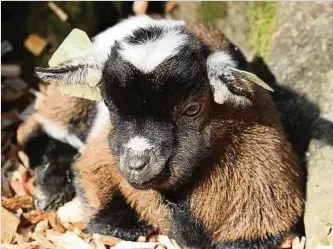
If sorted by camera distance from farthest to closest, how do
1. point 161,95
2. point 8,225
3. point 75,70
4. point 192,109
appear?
point 8,225 < point 75,70 < point 192,109 < point 161,95

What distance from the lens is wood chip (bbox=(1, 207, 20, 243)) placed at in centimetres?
423

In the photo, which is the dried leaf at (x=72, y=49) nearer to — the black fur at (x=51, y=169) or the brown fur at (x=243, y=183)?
the brown fur at (x=243, y=183)

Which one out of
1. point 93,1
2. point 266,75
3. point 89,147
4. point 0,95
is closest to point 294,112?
point 266,75

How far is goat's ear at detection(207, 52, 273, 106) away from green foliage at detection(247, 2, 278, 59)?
1.25 meters

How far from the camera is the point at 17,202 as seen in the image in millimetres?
4500

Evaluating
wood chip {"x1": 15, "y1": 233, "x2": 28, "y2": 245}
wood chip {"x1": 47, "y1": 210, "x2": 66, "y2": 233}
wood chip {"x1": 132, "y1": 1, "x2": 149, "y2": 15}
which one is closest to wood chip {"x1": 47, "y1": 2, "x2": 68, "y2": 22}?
wood chip {"x1": 132, "y1": 1, "x2": 149, "y2": 15}

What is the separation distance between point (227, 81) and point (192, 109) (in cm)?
19

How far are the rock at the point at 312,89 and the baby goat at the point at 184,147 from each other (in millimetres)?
123

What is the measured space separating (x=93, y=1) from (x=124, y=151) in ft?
6.55

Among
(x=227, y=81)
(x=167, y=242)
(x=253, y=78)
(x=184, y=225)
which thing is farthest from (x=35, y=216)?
(x=253, y=78)

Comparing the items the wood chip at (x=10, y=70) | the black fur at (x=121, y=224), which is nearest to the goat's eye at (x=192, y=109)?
the black fur at (x=121, y=224)

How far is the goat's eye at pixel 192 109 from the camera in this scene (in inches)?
134

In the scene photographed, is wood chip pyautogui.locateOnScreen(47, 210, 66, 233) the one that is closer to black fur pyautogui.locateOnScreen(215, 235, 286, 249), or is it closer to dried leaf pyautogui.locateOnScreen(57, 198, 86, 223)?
dried leaf pyautogui.locateOnScreen(57, 198, 86, 223)

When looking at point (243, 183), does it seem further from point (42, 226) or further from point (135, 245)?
point (42, 226)
